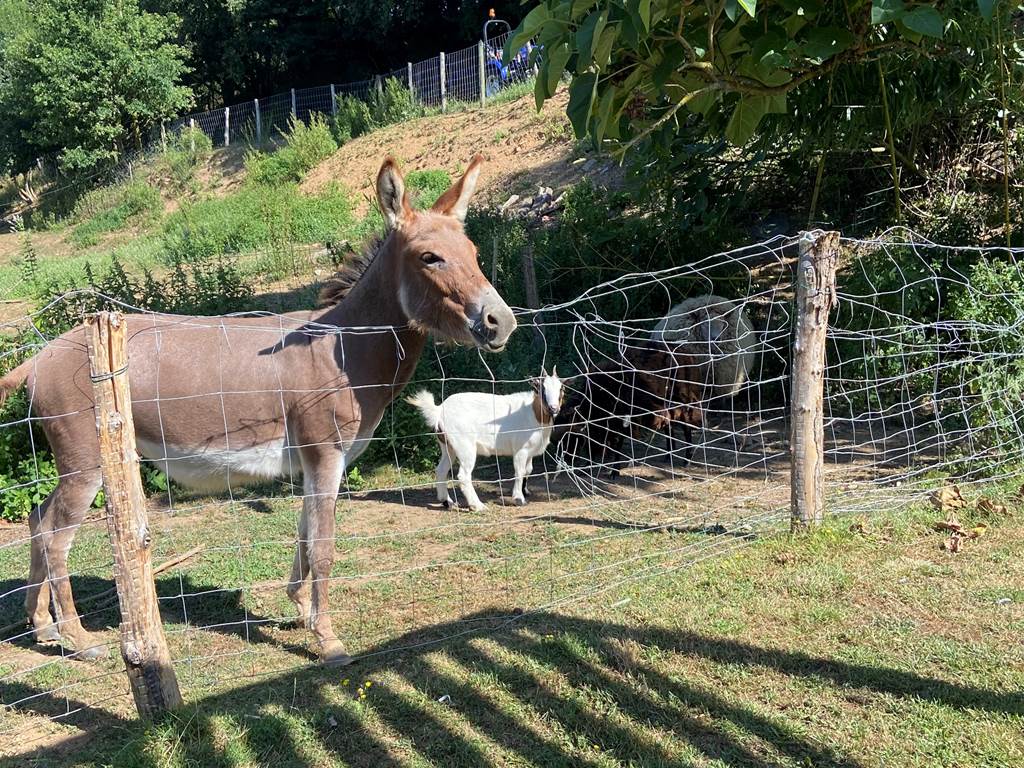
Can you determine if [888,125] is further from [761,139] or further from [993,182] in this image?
[993,182]

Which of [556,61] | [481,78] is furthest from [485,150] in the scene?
[556,61]

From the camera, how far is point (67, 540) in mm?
4504

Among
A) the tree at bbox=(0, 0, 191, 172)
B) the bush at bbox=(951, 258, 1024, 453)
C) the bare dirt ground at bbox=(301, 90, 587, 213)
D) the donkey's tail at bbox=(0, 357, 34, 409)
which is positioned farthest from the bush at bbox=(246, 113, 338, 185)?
the bush at bbox=(951, 258, 1024, 453)

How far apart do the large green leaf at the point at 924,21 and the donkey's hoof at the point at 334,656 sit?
4.31m

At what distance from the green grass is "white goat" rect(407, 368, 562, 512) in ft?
7.26

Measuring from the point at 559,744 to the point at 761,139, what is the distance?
6958mm

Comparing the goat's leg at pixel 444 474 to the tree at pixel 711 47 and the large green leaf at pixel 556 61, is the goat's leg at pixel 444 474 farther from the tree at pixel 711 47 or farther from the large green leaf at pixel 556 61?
the large green leaf at pixel 556 61

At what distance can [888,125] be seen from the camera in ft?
24.1

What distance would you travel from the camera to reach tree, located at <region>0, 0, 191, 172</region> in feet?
93.4

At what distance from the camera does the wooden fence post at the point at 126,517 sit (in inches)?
132

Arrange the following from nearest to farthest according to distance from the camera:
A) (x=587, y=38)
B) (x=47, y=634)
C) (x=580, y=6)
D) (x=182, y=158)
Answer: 1. (x=587, y=38)
2. (x=580, y=6)
3. (x=47, y=634)
4. (x=182, y=158)

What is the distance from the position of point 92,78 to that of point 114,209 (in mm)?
5774

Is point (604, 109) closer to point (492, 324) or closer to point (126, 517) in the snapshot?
point (492, 324)

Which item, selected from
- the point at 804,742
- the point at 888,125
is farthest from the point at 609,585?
the point at 888,125
